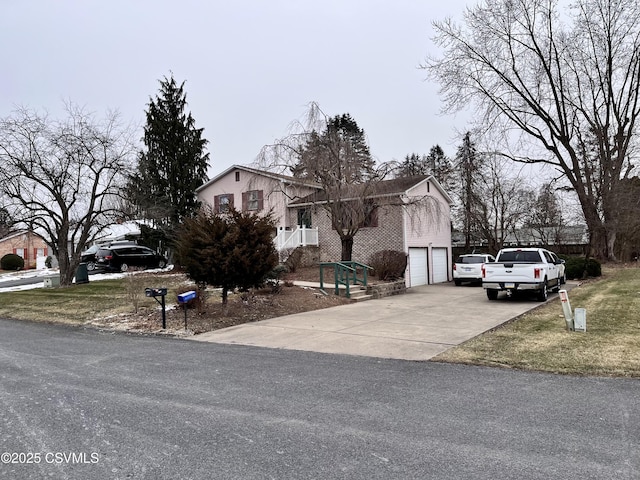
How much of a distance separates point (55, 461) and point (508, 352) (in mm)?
6640

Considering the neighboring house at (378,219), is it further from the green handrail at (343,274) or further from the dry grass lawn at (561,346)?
the dry grass lawn at (561,346)

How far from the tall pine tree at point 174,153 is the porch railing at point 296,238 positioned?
7640mm

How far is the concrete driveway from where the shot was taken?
8.72m

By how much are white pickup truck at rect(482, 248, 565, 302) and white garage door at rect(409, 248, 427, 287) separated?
25.5ft

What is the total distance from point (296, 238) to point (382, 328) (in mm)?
14446

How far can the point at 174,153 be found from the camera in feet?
98.9

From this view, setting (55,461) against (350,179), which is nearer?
(55,461)

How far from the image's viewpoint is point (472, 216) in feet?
119

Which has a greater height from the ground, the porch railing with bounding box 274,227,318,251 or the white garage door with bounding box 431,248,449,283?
the porch railing with bounding box 274,227,318,251

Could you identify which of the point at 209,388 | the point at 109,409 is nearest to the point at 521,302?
the point at 209,388

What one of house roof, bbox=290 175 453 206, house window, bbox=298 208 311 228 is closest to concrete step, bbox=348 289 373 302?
house roof, bbox=290 175 453 206

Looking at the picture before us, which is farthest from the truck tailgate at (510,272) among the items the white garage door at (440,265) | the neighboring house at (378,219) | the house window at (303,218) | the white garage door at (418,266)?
the house window at (303,218)

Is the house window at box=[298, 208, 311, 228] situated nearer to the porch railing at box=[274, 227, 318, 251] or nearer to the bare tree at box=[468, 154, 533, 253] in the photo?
the porch railing at box=[274, 227, 318, 251]

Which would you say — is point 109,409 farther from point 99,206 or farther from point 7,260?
point 7,260
